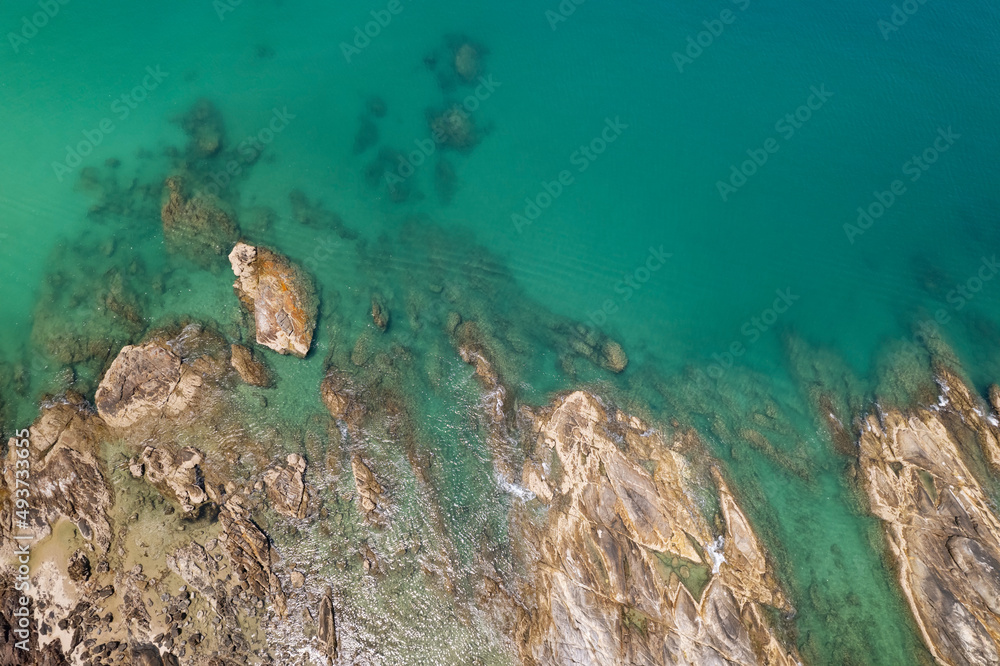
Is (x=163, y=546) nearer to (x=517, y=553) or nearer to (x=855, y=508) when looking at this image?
(x=517, y=553)

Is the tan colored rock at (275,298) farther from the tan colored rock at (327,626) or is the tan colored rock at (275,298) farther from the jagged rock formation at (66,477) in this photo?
the tan colored rock at (327,626)

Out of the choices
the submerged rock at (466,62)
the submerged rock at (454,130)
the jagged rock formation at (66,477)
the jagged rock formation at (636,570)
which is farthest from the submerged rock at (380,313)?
the submerged rock at (466,62)

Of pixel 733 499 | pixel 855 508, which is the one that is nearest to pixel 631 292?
pixel 733 499

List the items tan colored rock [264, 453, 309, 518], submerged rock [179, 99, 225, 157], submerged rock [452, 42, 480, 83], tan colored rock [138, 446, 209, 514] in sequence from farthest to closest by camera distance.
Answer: submerged rock [452, 42, 480, 83], submerged rock [179, 99, 225, 157], tan colored rock [264, 453, 309, 518], tan colored rock [138, 446, 209, 514]

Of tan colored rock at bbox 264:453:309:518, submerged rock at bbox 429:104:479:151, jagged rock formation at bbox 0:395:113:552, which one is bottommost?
jagged rock formation at bbox 0:395:113:552

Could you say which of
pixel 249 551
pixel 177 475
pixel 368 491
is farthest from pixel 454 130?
pixel 249 551

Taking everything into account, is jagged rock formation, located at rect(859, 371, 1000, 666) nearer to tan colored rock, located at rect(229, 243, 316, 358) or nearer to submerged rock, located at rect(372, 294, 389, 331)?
submerged rock, located at rect(372, 294, 389, 331)

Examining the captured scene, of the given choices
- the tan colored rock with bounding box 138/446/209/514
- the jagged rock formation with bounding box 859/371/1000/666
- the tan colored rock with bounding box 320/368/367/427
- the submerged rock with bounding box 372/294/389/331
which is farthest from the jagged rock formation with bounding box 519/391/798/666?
the tan colored rock with bounding box 138/446/209/514
